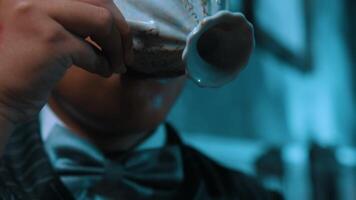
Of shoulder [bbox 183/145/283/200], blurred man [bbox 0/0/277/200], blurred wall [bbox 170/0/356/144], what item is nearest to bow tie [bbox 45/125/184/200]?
blurred man [bbox 0/0/277/200]

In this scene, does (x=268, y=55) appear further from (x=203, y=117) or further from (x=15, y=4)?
(x=15, y=4)

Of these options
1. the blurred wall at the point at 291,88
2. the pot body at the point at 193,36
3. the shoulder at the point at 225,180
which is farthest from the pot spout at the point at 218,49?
the blurred wall at the point at 291,88

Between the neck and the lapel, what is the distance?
4cm

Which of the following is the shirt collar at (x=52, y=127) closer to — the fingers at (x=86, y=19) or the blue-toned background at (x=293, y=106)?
the fingers at (x=86, y=19)

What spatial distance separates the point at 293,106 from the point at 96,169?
1.44 meters

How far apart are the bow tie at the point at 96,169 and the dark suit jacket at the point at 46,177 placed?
2 cm

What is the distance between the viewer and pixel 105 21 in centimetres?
50

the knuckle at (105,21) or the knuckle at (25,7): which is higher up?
the knuckle at (25,7)

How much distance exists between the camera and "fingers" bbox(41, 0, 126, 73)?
50cm

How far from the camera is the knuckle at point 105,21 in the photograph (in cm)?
49

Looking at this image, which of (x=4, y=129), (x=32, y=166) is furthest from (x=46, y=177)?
(x=4, y=129)

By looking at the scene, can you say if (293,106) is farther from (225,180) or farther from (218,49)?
(218,49)

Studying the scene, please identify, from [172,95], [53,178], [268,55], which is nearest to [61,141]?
[53,178]

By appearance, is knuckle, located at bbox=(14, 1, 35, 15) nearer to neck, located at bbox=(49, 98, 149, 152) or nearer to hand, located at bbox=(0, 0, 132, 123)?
hand, located at bbox=(0, 0, 132, 123)
